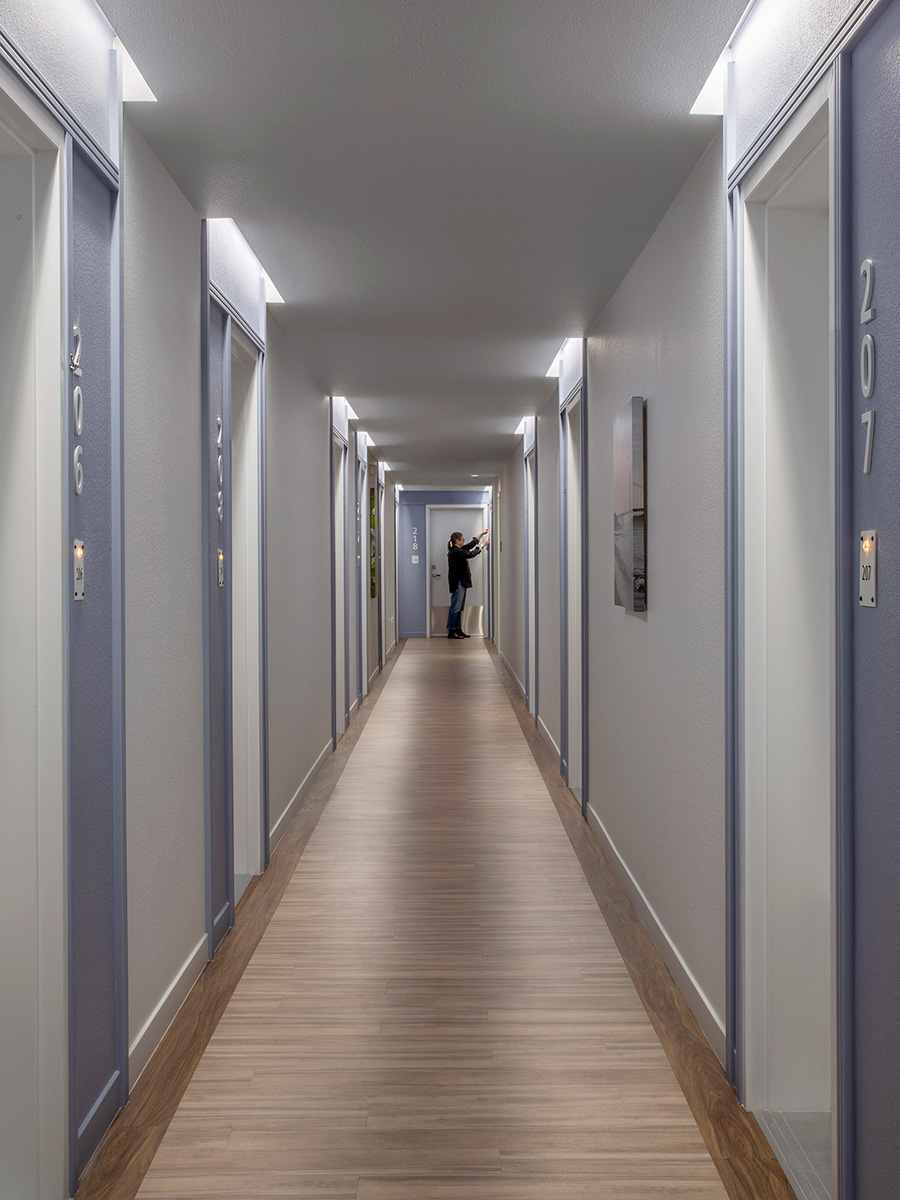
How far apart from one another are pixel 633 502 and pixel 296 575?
7.03 feet

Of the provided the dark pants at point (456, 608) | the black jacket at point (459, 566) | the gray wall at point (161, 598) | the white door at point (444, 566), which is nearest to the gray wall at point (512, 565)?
the black jacket at point (459, 566)

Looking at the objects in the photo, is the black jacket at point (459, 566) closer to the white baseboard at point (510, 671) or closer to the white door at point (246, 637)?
the white baseboard at point (510, 671)

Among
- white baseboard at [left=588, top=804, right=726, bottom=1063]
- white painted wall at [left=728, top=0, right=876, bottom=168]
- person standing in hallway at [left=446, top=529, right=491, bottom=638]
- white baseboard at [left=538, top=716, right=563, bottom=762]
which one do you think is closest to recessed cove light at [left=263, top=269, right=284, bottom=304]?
white painted wall at [left=728, top=0, right=876, bottom=168]

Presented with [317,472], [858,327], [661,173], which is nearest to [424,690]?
[317,472]

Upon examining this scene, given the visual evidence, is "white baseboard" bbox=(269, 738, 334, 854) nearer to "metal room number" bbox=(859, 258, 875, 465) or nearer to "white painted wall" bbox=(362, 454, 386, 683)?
"white painted wall" bbox=(362, 454, 386, 683)

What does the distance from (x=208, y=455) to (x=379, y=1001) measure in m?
1.84

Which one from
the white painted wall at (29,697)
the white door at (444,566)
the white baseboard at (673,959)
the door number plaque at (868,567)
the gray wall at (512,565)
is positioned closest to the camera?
the door number plaque at (868,567)

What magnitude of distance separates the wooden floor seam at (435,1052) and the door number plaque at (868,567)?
128cm

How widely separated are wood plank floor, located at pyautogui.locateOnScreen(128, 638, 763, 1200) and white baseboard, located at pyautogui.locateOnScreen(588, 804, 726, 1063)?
0.51 ft

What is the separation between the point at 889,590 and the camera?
1410 millimetres

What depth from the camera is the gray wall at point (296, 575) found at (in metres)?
4.20

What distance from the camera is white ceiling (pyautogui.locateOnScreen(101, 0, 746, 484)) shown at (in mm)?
1942

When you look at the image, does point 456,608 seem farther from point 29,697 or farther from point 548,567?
point 29,697

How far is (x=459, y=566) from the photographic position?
1470 centimetres
